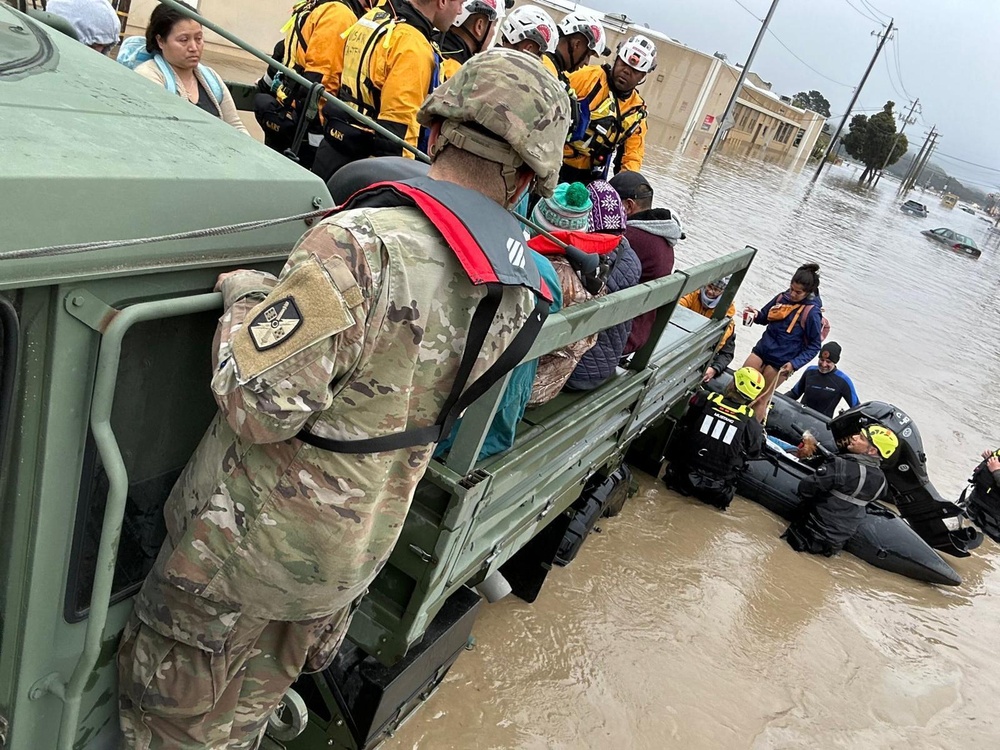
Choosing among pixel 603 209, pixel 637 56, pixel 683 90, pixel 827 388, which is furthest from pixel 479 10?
pixel 683 90

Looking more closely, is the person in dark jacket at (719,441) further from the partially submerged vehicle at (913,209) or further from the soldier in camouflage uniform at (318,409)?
the partially submerged vehicle at (913,209)

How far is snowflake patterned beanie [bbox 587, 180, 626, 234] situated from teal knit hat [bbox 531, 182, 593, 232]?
41 cm

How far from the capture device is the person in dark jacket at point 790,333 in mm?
7352

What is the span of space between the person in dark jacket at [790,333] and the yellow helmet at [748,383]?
4.36 ft

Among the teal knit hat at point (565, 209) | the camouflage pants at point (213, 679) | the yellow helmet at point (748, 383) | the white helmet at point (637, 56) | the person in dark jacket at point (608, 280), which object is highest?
the white helmet at point (637, 56)

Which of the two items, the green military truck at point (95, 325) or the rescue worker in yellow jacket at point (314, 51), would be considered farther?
the rescue worker in yellow jacket at point (314, 51)

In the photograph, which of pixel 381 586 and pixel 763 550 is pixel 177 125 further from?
pixel 763 550

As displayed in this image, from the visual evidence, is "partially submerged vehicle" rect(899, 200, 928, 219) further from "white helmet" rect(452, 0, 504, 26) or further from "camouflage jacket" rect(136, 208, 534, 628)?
"camouflage jacket" rect(136, 208, 534, 628)

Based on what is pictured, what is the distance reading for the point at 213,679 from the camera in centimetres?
172

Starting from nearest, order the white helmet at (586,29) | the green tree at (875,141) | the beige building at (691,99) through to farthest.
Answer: the white helmet at (586,29), the beige building at (691,99), the green tree at (875,141)

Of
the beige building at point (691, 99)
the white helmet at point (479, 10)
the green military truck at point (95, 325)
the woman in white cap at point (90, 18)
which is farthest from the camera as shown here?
the beige building at point (691, 99)

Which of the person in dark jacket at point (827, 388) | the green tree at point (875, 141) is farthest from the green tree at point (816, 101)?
the person in dark jacket at point (827, 388)

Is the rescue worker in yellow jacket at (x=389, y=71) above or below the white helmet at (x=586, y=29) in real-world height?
below

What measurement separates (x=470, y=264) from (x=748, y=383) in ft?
15.8
